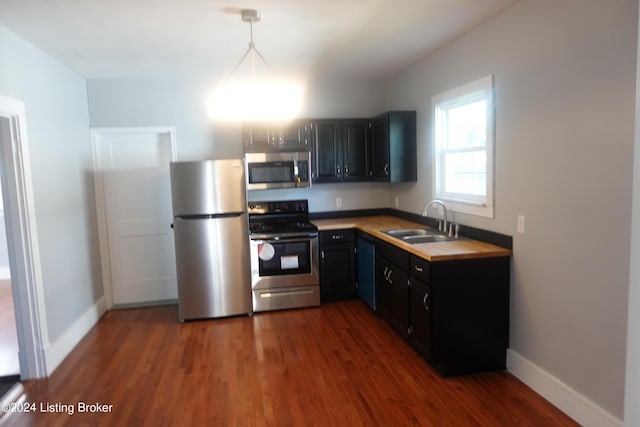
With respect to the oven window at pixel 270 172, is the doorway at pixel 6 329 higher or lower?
lower

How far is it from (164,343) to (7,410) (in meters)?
1.20

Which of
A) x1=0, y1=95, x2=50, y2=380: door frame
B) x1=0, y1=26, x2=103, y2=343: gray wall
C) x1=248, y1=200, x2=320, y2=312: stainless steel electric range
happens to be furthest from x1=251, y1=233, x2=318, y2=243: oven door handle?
x1=0, y1=95, x2=50, y2=380: door frame

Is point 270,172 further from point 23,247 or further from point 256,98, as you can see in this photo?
point 23,247

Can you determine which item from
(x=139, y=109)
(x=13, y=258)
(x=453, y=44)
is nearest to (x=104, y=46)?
(x=139, y=109)

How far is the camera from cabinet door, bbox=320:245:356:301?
4.52 m

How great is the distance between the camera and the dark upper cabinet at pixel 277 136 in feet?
14.8

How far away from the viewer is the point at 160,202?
4734 mm

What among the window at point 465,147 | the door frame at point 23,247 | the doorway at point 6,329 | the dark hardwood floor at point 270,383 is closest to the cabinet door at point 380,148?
the window at point 465,147

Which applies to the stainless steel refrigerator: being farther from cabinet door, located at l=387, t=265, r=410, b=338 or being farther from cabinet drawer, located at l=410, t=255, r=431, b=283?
cabinet drawer, located at l=410, t=255, r=431, b=283

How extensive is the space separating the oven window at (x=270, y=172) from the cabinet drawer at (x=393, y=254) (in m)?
1.32

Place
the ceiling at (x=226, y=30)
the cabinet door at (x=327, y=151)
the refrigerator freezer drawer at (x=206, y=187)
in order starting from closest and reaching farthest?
the ceiling at (x=226, y=30), the refrigerator freezer drawer at (x=206, y=187), the cabinet door at (x=327, y=151)

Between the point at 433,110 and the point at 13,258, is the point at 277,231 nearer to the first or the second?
the point at 433,110

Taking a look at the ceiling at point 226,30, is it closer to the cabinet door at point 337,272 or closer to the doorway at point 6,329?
the doorway at point 6,329

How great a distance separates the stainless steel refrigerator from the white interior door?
732mm
